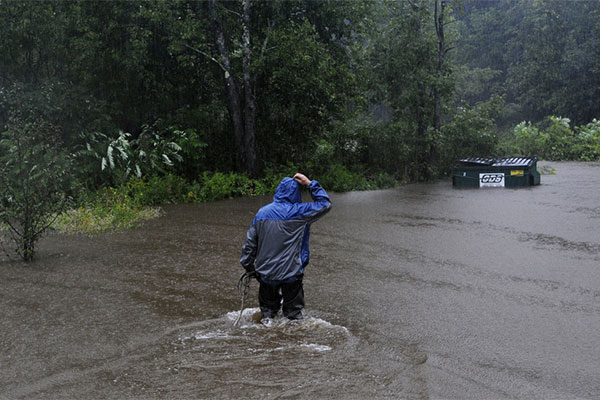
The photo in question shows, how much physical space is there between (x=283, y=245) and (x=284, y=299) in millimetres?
628

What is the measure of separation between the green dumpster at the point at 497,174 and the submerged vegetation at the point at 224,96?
9.01 ft

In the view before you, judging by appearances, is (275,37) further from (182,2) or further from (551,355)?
(551,355)

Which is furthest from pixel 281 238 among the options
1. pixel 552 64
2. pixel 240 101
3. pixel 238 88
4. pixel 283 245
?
pixel 552 64

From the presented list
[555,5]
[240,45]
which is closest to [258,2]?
[240,45]

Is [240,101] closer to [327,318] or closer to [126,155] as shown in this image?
[126,155]

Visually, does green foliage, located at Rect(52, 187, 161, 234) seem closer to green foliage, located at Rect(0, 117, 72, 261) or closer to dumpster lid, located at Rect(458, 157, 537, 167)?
green foliage, located at Rect(0, 117, 72, 261)

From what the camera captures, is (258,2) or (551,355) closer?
(551,355)

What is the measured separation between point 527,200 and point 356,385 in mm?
13981

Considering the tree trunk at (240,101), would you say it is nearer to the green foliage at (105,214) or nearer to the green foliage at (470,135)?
the green foliage at (105,214)

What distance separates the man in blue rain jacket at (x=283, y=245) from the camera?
6324mm

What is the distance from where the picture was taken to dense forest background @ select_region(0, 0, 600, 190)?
60.0ft

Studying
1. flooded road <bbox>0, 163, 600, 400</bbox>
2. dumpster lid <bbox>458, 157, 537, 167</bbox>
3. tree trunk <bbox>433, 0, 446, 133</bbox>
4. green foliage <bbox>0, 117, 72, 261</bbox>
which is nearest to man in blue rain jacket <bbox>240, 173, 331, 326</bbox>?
flooded road <bbox>0, 163, 600, 400</bbox>

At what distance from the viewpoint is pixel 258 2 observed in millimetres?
19953

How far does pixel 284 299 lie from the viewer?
21.5ft
